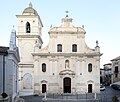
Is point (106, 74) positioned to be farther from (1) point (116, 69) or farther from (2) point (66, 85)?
(2) point (66, 85)

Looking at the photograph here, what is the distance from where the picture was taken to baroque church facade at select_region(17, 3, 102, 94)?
48.3 m

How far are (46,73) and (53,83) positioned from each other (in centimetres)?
195

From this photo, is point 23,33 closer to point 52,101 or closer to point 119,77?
point 52,101

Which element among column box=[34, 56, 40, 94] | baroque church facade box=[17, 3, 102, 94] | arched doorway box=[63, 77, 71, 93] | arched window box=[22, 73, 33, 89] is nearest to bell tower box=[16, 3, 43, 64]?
baroque church facade box=[17, 3, 102, 94]

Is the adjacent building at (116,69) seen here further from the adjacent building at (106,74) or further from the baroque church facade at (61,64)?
the baroque church facade at (61,64)

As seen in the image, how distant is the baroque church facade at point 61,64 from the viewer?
4828cm

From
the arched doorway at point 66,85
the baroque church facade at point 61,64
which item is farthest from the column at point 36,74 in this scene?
the arched doorway at point 66,85

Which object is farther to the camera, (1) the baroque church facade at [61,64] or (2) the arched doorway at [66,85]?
(2) the arched doorway at [66,85]

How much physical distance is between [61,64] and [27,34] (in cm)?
752

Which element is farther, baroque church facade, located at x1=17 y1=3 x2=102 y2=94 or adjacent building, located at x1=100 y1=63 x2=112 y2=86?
adjacent building, located at x1=100 y1=63 x2=112 y2=86

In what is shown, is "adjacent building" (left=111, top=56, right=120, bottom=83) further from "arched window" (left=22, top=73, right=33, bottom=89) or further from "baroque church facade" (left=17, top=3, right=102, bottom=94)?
"arched window" (left=22, top=73, right=33, bottom=89)

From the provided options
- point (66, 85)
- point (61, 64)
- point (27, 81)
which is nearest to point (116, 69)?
point (66, 85)

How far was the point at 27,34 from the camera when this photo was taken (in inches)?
1966

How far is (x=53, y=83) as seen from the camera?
48.3 m
